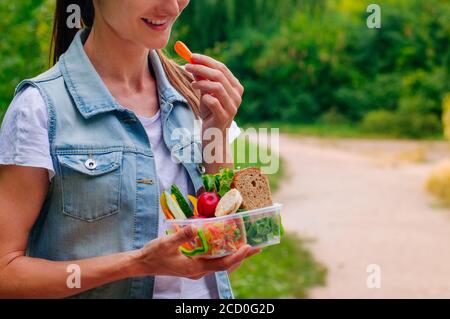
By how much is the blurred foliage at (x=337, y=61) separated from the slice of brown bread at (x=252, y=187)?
48.4 feet

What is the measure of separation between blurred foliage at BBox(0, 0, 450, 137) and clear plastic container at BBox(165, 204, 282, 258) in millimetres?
14789

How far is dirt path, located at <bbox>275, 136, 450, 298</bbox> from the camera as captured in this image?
578cm

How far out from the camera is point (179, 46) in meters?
1.48

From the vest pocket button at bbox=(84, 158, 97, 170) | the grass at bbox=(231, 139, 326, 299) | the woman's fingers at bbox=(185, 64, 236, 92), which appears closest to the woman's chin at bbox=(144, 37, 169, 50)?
the woman's fingers at bbox=(185, 64, 236, 92)

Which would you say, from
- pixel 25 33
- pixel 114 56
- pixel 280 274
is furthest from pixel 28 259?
pixel 280 274

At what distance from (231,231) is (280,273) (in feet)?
14.9

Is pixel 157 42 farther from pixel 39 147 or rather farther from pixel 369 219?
pixel 369 219

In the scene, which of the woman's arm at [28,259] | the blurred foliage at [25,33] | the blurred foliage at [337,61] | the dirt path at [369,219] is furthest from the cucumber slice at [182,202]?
the blurred foliage at [337,61]

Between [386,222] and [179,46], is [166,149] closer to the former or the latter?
[179,46]

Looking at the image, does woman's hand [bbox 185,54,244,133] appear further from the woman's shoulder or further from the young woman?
the woman's shoulder

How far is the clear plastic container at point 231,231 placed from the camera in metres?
1.26

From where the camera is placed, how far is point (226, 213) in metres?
1.31

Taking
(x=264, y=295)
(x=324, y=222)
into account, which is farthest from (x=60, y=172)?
(x=324, y=222)

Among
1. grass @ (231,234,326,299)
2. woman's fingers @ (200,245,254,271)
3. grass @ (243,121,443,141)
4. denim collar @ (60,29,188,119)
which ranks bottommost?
grass @ (243,121,443,141)
